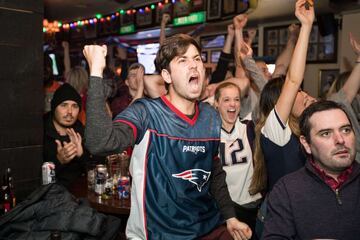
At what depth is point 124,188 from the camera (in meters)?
2.57

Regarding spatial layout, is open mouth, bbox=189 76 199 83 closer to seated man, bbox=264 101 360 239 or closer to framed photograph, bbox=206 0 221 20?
seated man, bbox=264 101 360 239

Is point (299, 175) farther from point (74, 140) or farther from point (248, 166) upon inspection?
point (74, 140)

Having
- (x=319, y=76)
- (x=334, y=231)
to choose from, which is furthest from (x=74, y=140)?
(x=319, y=76)

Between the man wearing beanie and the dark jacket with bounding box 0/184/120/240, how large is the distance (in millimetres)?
876

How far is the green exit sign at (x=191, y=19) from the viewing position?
21.1 feet

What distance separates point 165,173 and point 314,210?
67 centimetres

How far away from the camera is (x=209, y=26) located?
29.0 feet

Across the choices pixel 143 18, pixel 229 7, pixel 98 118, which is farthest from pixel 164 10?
pixel 98 118

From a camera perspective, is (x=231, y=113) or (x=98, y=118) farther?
(x=231, y=113)

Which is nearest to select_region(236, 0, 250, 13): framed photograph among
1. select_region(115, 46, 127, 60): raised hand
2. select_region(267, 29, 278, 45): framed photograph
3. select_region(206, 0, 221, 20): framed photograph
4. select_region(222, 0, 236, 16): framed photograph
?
select_region(222, 0, 236, 16): framed photograph

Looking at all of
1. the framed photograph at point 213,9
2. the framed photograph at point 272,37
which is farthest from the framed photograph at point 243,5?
the framed photograph at point 272,37

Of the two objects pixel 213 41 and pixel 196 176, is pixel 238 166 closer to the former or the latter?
pixel 196 176

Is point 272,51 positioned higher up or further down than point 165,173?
higher up

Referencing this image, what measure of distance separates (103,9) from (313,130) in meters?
7.56
